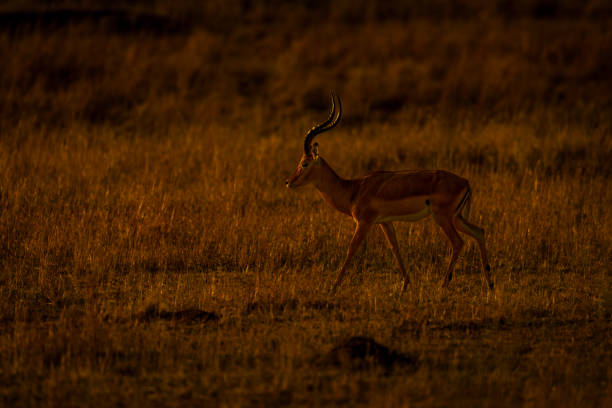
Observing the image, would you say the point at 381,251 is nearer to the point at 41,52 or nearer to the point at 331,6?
the point at 41,52

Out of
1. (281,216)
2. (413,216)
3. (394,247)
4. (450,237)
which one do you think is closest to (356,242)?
(394,247)

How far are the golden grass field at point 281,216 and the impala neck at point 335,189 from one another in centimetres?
74

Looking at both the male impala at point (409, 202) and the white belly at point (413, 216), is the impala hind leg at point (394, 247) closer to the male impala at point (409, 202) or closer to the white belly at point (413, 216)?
the male impala at point (409, 202)

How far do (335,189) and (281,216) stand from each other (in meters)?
2.18

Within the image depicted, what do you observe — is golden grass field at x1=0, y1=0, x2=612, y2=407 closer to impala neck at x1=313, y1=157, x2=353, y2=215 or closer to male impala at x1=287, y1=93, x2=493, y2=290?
male impala at x1=287, y1=93, x2=493, y2=290

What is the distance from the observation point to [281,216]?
416 inches

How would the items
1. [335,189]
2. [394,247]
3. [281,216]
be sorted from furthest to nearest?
[281,216] → [335,189] → [394,247]

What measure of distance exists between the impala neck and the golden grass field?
29.2 inches

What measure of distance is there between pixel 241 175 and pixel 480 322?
6.09 m

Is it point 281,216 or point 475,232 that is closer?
point 475,232

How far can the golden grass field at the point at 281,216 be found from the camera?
6.04m

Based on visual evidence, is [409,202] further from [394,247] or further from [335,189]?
[335,189]

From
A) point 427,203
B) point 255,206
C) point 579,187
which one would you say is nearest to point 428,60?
point 579,187

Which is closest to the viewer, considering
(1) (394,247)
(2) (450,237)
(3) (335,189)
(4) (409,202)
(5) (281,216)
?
(4) (409,202)
